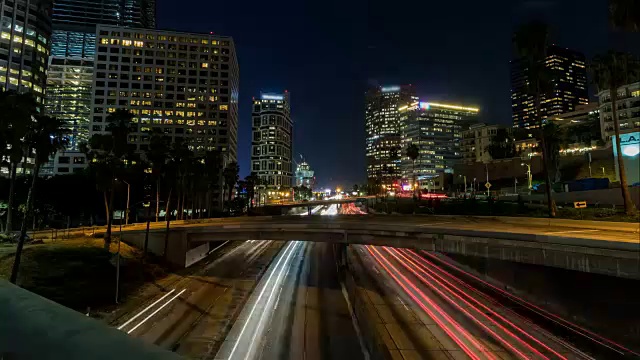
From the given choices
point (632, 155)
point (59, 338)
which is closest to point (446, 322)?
point (59, 338)

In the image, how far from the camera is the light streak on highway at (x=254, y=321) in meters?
23.1

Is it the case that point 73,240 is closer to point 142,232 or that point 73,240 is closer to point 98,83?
point 142,232

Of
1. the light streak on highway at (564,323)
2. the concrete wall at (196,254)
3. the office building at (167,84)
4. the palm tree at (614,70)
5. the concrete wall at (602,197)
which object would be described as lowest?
the light streak on highway at (564,323)

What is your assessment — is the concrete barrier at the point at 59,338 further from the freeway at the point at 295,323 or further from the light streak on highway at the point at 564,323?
the light streak on highway at the point at 564,323

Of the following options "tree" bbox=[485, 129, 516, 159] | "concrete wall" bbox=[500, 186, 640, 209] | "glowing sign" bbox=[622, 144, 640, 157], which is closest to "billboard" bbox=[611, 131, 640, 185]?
"glowing sign" bbox=[622, 144, 640, 157]

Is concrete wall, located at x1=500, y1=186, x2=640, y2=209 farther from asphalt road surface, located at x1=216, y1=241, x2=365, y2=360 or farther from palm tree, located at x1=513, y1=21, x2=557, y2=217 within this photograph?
asphalt road surface, located at x1=216, y1=241, x2=365, y2=360

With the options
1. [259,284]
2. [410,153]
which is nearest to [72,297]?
[259,284]

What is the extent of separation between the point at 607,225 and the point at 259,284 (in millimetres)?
37141

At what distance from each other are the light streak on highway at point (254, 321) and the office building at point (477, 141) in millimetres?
164828

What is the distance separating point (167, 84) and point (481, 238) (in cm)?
16103

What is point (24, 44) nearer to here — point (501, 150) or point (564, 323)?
point (564, 323)

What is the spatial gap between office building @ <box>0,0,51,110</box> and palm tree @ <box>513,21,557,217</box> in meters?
160

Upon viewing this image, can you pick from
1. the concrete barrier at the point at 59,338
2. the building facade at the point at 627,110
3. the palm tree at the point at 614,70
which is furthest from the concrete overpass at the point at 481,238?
the building facade at the point at 627,110

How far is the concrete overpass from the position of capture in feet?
68.8
